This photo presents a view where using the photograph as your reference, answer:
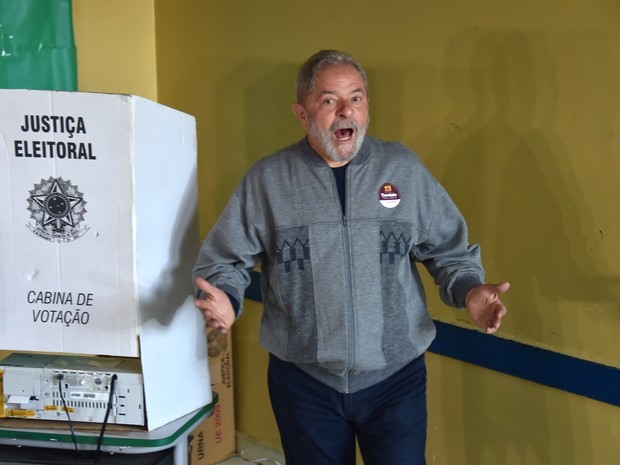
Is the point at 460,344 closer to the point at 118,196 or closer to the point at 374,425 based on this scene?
the point at 374,425

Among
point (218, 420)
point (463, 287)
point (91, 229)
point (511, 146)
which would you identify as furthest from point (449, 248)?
point (218, 420)

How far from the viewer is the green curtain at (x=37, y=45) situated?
229 cm

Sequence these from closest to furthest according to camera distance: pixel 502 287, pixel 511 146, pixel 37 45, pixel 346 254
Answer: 1. pixel 502 287
2. pixel 346 254
3. pixel 511 146
4. pixel 37 45

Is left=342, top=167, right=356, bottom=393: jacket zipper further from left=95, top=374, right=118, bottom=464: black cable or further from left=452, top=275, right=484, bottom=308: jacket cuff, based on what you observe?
left=95, top=374, right=118, bottom=464: black cable

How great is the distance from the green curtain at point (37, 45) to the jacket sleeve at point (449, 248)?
1503 mm

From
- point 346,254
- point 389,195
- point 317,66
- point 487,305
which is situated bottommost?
point 487,305

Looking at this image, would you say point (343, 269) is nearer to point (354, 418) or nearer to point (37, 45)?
point (354, 418)

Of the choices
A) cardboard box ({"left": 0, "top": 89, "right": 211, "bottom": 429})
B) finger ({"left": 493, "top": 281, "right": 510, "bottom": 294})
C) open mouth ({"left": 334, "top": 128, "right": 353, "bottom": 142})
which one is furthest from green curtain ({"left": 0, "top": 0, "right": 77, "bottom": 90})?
finger ({"left": 493, "top": 281, "right": 510, "bottom": 294})

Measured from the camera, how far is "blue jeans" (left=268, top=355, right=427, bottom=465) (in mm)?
1575

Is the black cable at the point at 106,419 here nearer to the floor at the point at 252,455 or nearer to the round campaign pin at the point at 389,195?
the round campaign pin at the point at 389,195

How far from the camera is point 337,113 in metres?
1.53

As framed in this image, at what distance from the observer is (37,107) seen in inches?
58.4

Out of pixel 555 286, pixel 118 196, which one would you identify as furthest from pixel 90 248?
pixel 555 286

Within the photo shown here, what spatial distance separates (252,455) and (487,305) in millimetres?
1571
